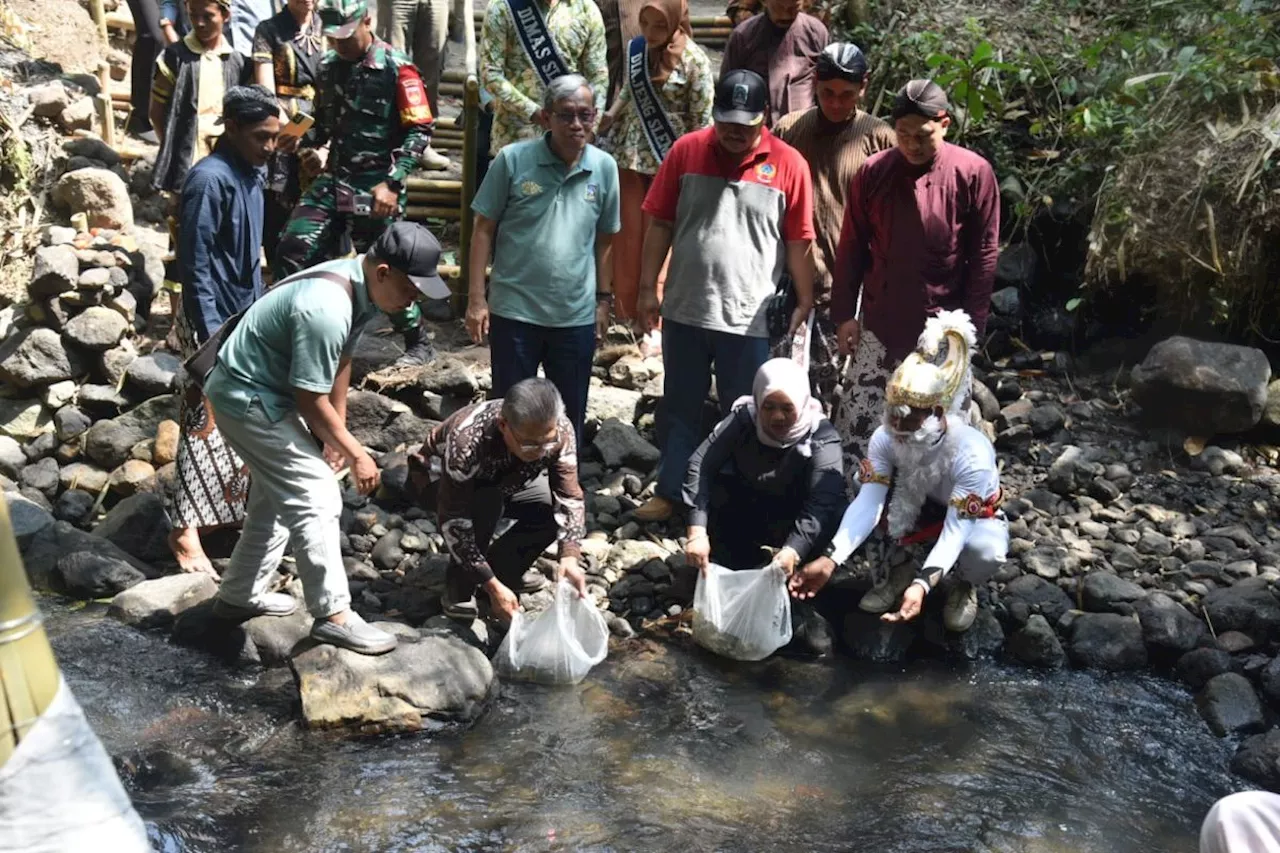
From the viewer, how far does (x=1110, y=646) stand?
5.96m

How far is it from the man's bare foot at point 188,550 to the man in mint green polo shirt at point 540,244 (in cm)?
146

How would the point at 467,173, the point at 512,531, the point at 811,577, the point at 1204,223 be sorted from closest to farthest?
the point at 811,577 < the point at 512,531 < the point at 1204,223 < the point at 467,173

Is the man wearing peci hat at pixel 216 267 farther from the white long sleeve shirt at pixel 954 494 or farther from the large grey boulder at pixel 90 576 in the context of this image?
the white long sleeve shirt at pixel 954 494

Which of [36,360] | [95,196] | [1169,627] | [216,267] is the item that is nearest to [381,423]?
[216,267]

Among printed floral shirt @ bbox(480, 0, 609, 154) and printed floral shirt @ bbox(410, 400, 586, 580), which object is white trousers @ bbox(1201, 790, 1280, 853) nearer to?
printed floral shirt @ bbox(410, 400, 586, 580)

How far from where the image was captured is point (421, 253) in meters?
4.65

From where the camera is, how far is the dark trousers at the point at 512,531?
18.2 feet

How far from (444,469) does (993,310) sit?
14.1 feet

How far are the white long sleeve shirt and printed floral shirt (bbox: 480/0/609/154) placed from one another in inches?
102

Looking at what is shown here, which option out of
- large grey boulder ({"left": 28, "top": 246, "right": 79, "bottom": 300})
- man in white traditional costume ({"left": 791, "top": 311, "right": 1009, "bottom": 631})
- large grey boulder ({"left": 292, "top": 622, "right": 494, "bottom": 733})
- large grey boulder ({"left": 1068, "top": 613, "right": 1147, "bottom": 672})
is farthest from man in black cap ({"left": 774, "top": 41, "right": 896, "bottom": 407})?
large grey boulder ({"left": 28, "top": 246, "right": 79, "bottom": 300})

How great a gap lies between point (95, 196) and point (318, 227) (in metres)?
2.16

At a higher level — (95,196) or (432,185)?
(95,196)

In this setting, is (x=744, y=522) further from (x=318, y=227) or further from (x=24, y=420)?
(x=24, y=420)

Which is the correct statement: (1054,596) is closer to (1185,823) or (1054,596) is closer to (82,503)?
(1185,823)
